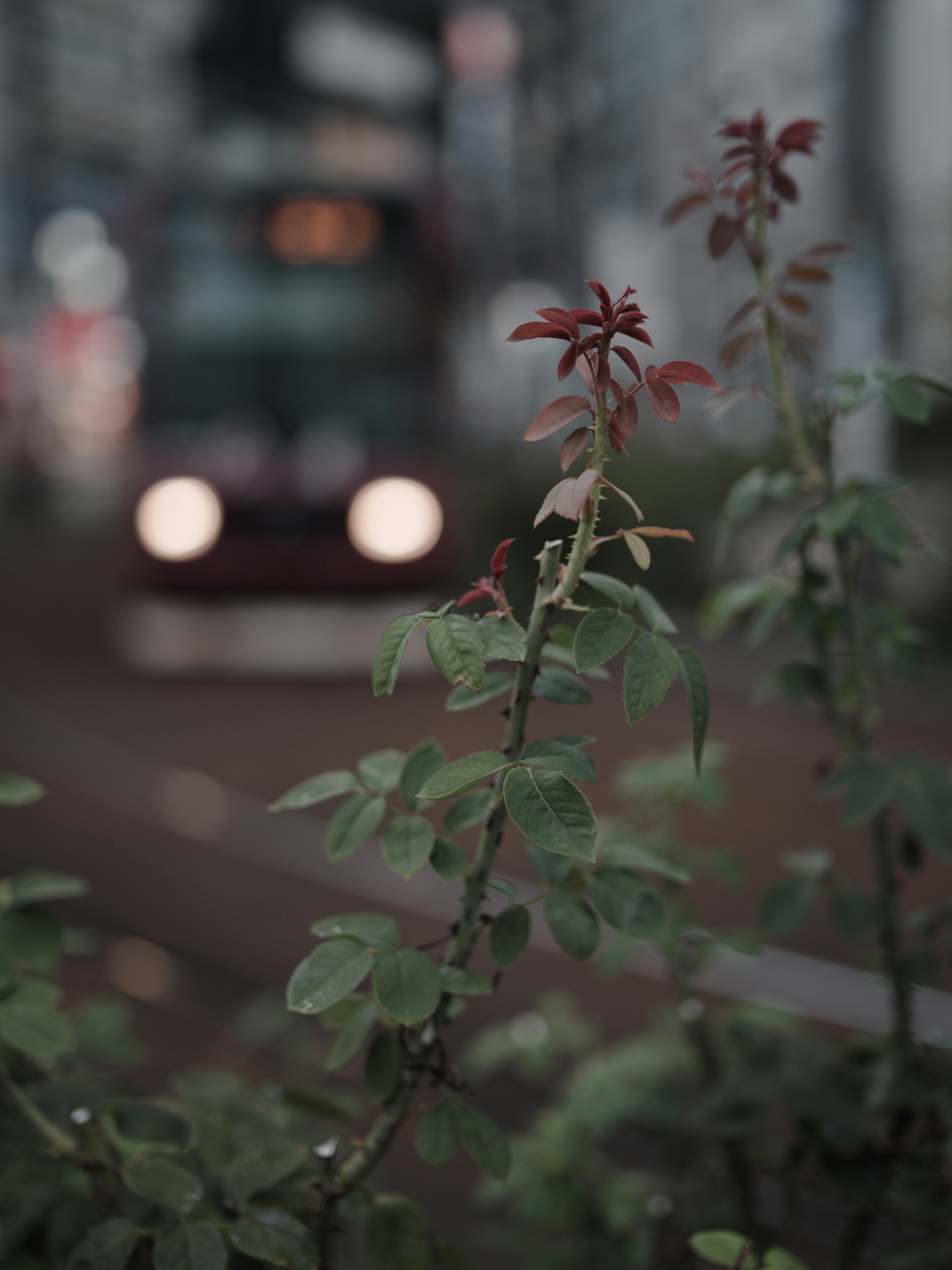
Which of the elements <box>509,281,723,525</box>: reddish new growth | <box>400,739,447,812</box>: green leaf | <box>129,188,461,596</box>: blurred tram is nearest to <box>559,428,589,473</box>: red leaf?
<box>509,281,723,525</box>: reddish new growth

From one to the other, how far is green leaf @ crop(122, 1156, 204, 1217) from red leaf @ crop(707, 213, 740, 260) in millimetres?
819

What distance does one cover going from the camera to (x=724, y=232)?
93cm

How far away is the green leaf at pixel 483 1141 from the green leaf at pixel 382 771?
22 centimetres

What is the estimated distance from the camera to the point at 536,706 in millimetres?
798

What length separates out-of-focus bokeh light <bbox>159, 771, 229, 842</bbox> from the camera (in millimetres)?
3367

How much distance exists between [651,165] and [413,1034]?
1622 centimetres

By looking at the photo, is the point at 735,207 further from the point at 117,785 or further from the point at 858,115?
the point at 858,115

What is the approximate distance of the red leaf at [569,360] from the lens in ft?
2.13

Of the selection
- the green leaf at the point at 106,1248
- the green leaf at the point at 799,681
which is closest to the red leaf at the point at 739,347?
the green leaf at the point at 799,681

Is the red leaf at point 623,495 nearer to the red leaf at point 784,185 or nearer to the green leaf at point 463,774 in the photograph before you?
the green leaf at point 463,774

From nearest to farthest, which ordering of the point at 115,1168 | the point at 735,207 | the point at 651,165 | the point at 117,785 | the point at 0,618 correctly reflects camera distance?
the point at 115,1168 < the point at 735,207 < the point at 117,785 < the point at 0,618 < the point at 651,165

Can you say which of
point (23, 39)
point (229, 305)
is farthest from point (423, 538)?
point (23, 39)

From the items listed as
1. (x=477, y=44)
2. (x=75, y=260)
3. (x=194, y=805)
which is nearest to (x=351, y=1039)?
(x=194, y=805)

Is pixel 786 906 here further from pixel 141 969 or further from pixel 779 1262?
pixel 141 969
